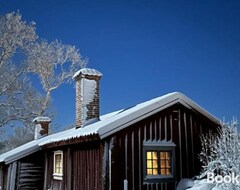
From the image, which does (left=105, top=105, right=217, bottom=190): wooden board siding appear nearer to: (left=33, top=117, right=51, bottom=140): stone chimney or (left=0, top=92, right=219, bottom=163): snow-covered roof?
(left=0, top=92, right=219, bottom=163): snow-covered roof

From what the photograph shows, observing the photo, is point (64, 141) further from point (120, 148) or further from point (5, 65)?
point (5, 65)

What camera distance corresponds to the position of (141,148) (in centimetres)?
1084

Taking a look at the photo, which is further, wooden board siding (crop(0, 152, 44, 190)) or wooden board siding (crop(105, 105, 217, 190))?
wooden board siding (crop(0, 152, 44, 190))

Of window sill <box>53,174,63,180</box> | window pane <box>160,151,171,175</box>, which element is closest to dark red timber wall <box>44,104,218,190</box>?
window pane <box>160,151,171,175</box>

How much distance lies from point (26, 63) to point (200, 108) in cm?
1751

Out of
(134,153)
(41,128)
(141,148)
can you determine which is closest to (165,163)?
(141,148)

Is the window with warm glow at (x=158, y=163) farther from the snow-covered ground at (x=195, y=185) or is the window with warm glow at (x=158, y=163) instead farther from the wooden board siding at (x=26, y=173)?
the wooden board siding at (x=26, y=173)

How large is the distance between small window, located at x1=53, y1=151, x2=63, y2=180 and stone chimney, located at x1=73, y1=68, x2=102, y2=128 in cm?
149

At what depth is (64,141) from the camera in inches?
477

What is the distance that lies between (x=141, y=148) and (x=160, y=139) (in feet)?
2.59

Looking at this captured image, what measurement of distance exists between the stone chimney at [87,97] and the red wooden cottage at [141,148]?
1.54m

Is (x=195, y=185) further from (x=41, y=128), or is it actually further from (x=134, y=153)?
(x=41, y=128)

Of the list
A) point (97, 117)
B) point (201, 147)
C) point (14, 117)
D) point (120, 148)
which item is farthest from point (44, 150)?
point (14, 117)

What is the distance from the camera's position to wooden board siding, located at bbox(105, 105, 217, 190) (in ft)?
34.2
